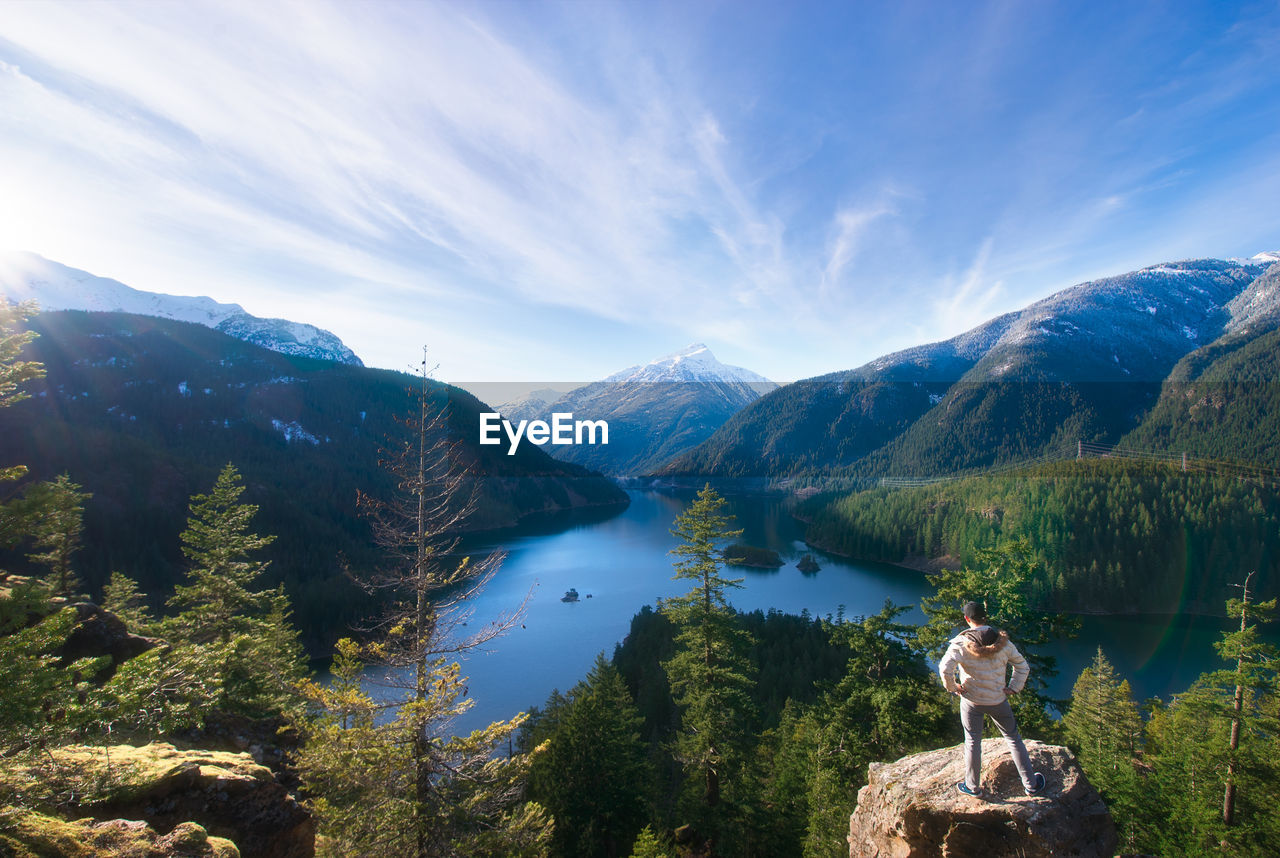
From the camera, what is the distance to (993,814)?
26.2 feet

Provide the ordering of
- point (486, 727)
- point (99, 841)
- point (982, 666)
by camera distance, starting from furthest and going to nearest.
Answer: point (486, 727) < point (982, 666) < point (99, 841)

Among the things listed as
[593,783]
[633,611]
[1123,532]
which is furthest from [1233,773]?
[1123,532]

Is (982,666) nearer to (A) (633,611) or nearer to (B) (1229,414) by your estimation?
(A) (633,611)

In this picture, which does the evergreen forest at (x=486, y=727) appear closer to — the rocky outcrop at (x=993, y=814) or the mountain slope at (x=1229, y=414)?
the rocky outcrop at (x=993, y=814)

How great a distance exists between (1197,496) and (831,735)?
11934cm

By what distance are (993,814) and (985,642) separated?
111 inches

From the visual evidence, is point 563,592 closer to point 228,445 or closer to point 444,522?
point 444,522

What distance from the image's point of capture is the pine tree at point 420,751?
9664 millimetres

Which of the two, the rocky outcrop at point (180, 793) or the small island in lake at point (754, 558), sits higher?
the rocky outcrop at point (180, 793)

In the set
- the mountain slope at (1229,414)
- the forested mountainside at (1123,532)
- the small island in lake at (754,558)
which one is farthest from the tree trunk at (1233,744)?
the mountain slope at (1229,414)

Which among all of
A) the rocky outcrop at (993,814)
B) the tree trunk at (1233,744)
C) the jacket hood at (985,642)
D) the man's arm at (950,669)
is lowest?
the tree trunk at (1233,744)

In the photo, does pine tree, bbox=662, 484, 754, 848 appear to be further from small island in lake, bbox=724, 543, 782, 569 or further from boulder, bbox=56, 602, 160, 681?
small island in lake, bbox=724, 543, 782, 569

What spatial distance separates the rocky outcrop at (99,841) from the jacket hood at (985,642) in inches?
463

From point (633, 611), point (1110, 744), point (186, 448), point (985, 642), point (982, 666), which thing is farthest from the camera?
point (186, 448)
